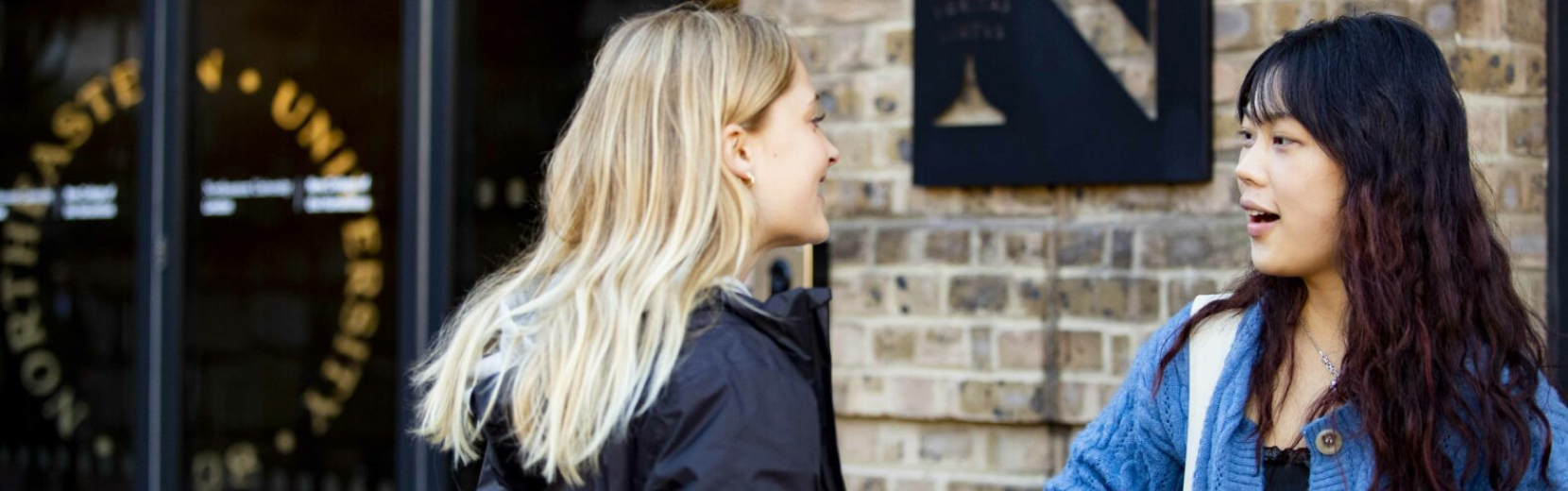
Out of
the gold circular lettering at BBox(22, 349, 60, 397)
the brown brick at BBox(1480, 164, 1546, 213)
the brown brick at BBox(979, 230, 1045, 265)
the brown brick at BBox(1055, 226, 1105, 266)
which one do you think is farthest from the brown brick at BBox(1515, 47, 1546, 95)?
the gold circular lettering at BBox(22, 349, 60, 397)

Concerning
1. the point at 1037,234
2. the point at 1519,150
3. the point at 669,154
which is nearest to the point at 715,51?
the point at 669,154

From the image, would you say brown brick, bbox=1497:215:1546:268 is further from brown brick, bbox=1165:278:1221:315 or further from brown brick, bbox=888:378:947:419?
brown brick, bbox=888:378:947:419

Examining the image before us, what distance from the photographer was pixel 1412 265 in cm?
213

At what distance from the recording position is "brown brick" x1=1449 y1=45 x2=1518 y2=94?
317 cm

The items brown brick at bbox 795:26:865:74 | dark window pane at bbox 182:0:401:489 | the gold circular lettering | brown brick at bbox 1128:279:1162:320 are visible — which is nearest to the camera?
brown brick at bbox 1128:279:1162:320

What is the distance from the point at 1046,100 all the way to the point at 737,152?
1.50m

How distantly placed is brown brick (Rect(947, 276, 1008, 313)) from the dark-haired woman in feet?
4.35

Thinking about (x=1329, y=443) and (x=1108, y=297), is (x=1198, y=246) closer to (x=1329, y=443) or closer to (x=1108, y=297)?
(x=1108, y=297)

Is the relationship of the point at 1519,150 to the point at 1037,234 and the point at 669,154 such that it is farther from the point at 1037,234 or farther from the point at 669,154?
the point at 669,154

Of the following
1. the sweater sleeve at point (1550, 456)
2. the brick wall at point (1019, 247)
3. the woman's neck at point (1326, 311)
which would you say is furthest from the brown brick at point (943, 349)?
the sweater sleeve at point (1550, 456)

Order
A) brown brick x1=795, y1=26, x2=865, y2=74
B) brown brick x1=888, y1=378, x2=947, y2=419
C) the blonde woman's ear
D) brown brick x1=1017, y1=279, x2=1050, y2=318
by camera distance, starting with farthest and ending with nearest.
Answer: brown brick x1=795, y1=26, x2=865, y2=74
brown brick x1=888, y1=378, x2=947, y2=419
brown brick x1=1017, y1=279, x2=1050, y2=318
the blonde woman's ear

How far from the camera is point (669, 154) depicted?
2090 millimetres

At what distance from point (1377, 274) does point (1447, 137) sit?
19 centimetres

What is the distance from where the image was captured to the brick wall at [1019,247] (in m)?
3.23
